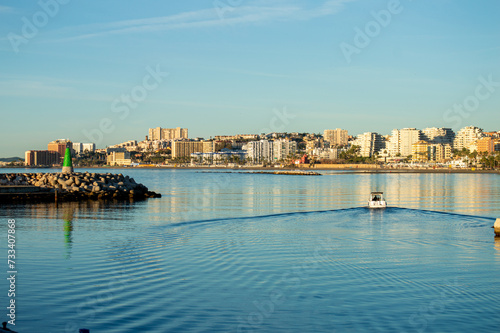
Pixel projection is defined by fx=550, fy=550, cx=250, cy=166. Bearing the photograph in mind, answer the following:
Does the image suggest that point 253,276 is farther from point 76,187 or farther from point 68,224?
point 76,187

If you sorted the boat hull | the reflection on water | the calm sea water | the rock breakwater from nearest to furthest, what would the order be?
the calm sea water < the reflection on water < the boat hull < the rock breakwater

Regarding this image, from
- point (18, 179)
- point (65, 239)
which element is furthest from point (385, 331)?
point (18, 179)

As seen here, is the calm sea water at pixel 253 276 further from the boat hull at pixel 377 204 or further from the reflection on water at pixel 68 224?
the boat hull at pixel 377 204

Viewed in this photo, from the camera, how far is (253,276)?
1280 cm

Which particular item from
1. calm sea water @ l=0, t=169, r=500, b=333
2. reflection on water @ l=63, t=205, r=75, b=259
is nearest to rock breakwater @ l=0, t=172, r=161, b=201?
reflection on water @ l=63, t=205, r=75, b=259

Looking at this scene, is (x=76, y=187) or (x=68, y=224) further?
(x=76, y=187)

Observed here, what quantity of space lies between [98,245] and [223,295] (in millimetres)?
7546

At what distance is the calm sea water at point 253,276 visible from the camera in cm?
938

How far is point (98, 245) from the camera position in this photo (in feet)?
56.5

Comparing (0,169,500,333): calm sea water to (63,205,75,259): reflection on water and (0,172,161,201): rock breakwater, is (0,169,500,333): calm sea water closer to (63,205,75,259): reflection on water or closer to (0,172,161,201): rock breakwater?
(63,205,75,259): reflection on water

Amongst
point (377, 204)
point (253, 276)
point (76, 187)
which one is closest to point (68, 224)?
point (253, 276)

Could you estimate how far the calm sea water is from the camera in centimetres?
938

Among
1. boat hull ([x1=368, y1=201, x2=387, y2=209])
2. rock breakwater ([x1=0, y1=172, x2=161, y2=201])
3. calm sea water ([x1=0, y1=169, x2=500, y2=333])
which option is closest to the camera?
calm sea water ([x1=0, y1=169, x2=500, y2=333])

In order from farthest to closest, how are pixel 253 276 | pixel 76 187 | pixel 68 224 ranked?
1. pixel 76 187
2. pixel 68 224
3. pixel 253 276
